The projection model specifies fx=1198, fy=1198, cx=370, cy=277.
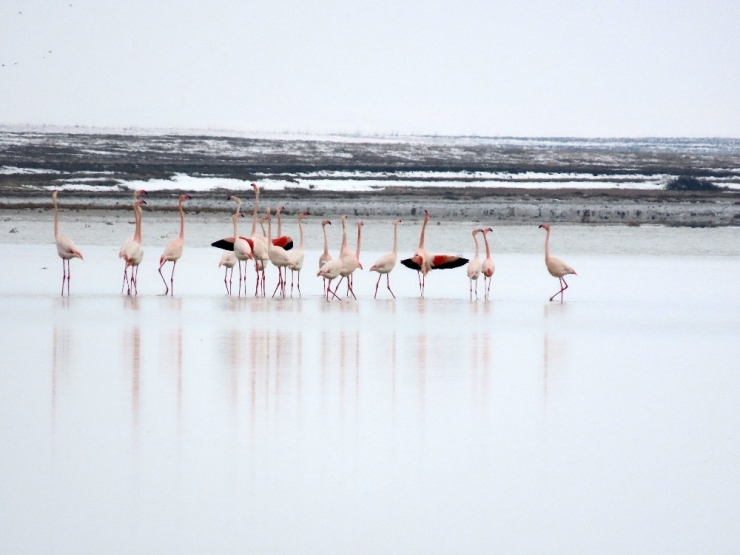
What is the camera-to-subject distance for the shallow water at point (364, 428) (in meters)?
5.38

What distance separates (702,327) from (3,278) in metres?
8.27

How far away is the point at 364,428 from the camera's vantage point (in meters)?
7.05

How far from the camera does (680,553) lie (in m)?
5.16

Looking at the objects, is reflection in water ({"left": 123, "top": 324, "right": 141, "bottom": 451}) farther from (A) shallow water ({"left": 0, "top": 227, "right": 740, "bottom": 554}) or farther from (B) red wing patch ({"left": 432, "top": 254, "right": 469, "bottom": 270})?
(B) red wing patch ({"left": 432, "top": 254, "right": 469, "bottom": 270})

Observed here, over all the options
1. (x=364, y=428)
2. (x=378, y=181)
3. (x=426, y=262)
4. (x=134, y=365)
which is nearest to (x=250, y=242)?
(x=426, y=262)

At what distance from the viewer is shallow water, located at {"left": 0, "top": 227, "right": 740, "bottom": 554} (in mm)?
5375

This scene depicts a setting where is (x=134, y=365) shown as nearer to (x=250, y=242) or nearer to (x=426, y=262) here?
(x=250, y=242)

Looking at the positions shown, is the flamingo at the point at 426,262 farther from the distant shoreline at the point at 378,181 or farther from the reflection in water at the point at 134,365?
the distant shoreline at the point at 378,181

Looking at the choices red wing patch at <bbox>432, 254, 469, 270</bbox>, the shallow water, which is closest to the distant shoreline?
red wing patch at <bbox>432, 254, 469, 270</bbox>

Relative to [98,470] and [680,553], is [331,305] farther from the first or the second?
[680,553]

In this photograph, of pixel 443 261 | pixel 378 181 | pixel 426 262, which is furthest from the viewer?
pixel 378 181

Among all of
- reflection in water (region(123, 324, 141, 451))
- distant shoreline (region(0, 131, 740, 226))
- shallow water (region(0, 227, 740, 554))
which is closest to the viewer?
shallow water (region(0, 227, 740, 554))

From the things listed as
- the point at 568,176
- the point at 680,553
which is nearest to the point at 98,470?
the point at 680,553

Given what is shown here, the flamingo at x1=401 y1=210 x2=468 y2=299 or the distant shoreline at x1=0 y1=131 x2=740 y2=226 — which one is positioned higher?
the distant shoreline at x1=0 y1=131 x2=740 y2=226
